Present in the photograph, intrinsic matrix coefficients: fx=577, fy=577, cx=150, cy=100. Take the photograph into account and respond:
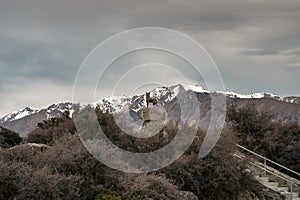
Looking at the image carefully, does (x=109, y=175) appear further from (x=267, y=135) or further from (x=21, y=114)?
(x=21, y=114)

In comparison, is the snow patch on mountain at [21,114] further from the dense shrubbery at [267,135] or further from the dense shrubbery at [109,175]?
the dense shrubbery at [109,175]

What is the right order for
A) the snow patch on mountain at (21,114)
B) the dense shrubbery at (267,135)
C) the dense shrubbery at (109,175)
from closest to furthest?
the dense shrubbery at (109,175) < the dense shrubbery at (267,135) < the snow patch on mountain at (21,114)

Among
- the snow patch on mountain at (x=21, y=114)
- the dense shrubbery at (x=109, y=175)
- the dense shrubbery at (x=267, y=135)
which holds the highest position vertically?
the snow patch on mountain at (x=21, y=114)

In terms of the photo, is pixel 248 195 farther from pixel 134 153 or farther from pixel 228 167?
pixel 134 153

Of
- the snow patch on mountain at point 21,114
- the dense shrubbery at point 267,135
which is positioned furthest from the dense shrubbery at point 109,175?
the snow patch on mountain at point 21,114

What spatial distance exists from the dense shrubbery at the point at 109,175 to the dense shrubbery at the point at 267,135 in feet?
31.9

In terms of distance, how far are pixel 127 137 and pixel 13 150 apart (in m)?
6.30

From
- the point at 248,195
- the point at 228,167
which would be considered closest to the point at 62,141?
the point at 228,167

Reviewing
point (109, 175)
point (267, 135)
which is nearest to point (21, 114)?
point (267, 135)

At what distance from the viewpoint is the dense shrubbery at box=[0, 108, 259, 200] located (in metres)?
16.4

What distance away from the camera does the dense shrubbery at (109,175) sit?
53.8ft

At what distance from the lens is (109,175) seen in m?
18.0

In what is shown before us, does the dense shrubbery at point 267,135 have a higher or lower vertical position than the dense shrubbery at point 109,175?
higher

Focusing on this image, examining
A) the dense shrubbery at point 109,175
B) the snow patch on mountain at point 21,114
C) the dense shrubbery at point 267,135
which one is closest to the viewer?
the dense shrubbery at point 109,175
